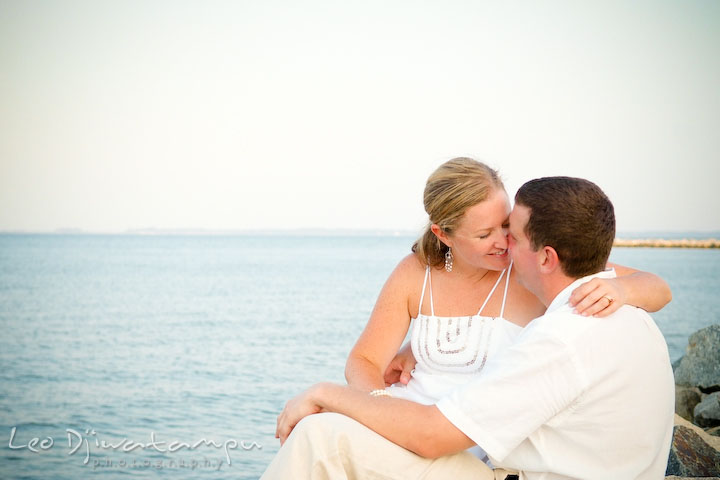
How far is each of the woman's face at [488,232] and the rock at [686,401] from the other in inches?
173

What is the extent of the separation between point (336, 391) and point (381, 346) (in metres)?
1.22

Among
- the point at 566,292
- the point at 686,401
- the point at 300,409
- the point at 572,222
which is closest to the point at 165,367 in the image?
the point at 686,401

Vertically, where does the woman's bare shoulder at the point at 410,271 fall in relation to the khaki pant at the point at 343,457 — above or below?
above

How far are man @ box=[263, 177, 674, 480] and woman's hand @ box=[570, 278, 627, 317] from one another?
0.10 feet

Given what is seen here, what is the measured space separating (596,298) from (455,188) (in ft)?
4.15

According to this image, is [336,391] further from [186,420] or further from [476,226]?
[186,420]

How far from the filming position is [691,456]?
4.15 m

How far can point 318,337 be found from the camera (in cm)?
2212

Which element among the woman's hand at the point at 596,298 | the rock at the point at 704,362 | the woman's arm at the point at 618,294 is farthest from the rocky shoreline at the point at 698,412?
the woman's hand at the point at 596,298

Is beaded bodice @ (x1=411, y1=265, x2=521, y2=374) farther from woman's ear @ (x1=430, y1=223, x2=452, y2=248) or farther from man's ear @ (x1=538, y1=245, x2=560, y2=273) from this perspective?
man's ear @ (x1=538, y1=245, x2=560, y2=273)

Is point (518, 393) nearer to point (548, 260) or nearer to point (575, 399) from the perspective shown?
point (575, 399)

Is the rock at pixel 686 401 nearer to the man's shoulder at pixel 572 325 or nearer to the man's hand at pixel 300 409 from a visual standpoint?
the man's shoulder at pixel 572 325

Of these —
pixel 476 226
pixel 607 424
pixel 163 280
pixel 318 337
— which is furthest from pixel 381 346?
pixel 163 280

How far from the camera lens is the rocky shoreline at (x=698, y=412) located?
4094mm
